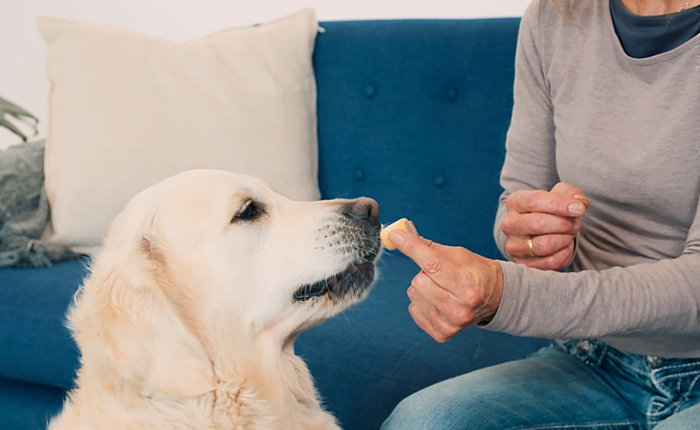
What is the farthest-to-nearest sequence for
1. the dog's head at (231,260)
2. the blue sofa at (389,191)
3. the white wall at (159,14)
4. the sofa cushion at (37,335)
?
the white wall at (159,14), the sofa cushion at (37,335), the blue sofa at (389,191), the dog's head at (231,260)

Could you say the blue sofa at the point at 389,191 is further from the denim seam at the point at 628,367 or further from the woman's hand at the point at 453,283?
the woman's hand at the point at 453,283

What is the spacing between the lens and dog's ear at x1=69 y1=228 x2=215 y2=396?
1.02m

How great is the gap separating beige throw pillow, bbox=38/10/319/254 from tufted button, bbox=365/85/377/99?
0.18m

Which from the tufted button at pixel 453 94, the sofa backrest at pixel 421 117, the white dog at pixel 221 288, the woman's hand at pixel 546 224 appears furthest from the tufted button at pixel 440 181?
the white dog at pixel 221 288

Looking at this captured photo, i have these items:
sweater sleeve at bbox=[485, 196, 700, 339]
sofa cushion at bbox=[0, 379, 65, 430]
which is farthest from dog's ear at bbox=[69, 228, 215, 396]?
sofa cushion at bbox=[0, 379, 65, 430]

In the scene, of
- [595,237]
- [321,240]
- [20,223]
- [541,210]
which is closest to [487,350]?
[595,237]

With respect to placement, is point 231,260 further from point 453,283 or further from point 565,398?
point 565,398

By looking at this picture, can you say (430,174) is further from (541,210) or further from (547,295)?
(547,295)

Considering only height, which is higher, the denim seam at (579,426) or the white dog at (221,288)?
the white dog at (221,288)

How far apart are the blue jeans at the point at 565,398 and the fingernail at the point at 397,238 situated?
0.28 m

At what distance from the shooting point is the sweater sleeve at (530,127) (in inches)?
56.6

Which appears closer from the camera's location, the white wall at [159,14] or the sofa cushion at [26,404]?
the sofa cushion at [26,404]

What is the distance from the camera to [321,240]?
1146mm

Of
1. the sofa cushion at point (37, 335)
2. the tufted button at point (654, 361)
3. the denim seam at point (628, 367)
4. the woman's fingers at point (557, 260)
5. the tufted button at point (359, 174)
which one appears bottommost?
the sofa cushion at point (37, 335)
